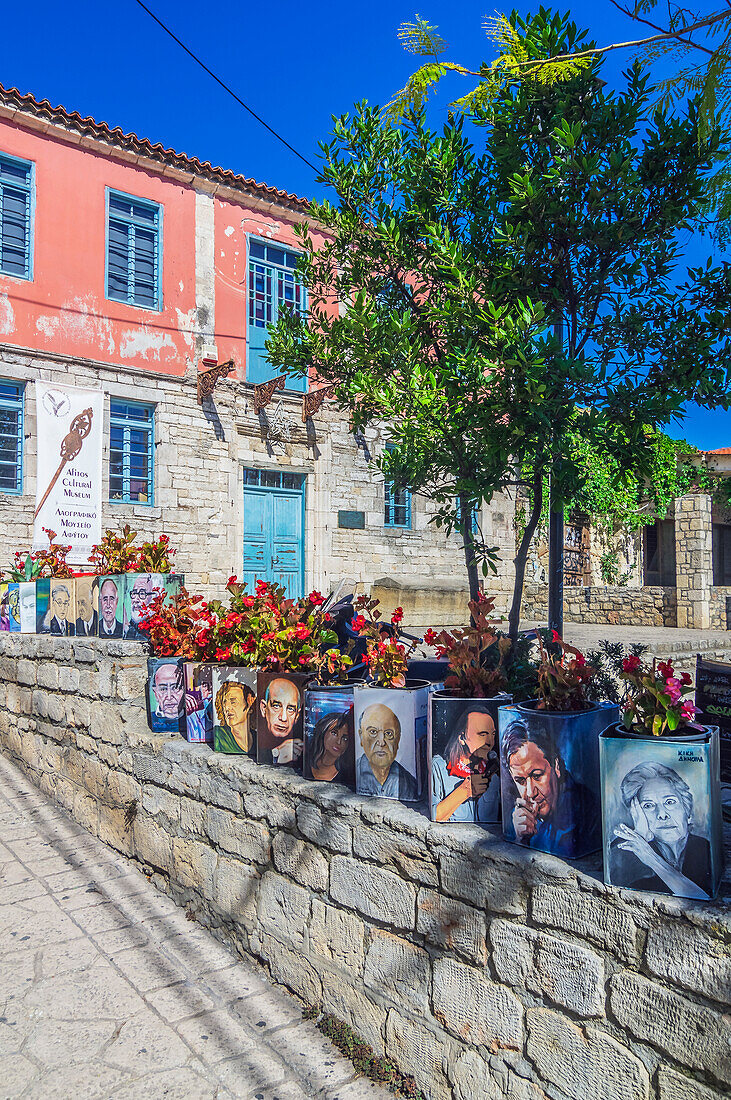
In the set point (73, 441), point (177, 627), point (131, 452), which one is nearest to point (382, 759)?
point (177, 627)

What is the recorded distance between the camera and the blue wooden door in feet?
37.4

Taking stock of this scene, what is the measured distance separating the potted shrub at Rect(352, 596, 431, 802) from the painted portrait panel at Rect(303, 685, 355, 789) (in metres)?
0.12

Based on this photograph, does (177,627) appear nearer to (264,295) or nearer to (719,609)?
(264,295)

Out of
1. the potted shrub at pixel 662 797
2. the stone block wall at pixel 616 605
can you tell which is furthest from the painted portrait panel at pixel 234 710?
the stone block wall at pixel 616 605

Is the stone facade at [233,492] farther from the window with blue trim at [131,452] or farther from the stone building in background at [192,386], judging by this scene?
the window with blue trim at [131,452]

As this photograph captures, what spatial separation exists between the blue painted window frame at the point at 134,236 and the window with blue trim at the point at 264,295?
4.93 ft

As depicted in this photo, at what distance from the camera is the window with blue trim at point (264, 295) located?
1150 cm

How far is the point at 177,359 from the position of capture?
10.6 meters

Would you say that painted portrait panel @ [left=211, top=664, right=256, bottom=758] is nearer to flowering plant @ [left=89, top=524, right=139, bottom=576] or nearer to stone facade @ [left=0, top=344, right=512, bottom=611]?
flowering plant @ [left=89, top=524, right=139, bottom=576]

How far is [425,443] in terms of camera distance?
336 cm

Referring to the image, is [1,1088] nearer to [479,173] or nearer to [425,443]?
[425,443]

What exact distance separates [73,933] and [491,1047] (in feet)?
7.32

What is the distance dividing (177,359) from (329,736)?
9.05 meters

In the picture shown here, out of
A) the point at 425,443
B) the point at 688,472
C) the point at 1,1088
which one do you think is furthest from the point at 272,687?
the point at 688,472
